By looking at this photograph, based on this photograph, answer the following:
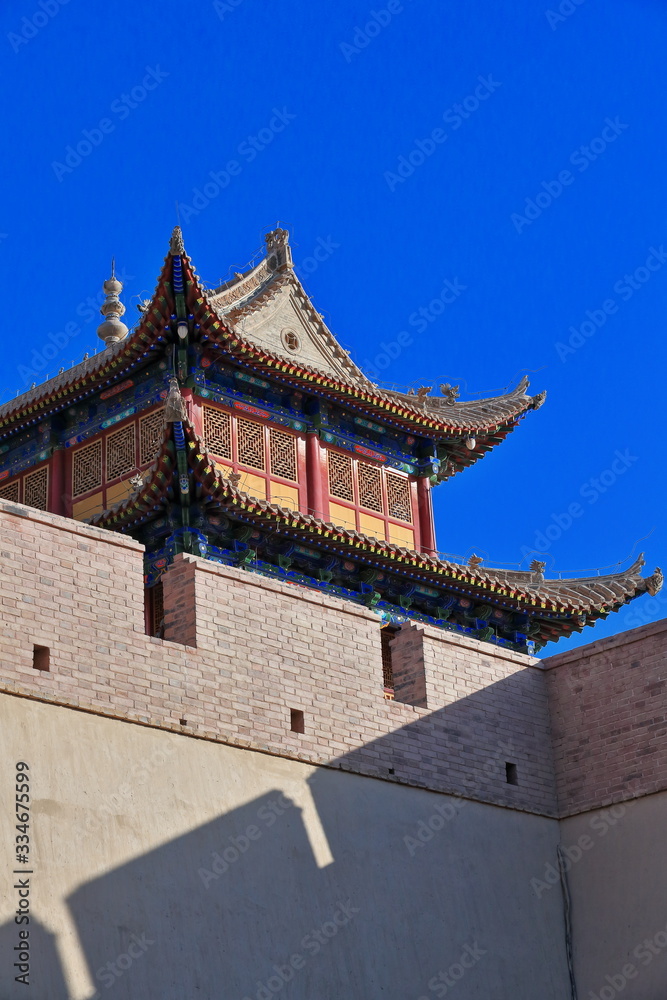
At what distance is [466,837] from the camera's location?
17.4 metres

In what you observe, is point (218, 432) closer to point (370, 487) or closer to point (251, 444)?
point (251, 444)

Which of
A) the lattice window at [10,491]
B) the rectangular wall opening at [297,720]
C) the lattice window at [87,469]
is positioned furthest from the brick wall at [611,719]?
the lattice window at [10,491]

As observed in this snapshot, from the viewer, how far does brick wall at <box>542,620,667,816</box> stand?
1780cm

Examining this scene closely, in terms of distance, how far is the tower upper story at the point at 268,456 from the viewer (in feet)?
74.7

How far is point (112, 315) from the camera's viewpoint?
27.1 m

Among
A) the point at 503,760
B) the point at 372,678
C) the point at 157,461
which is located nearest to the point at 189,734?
the point at 372,678

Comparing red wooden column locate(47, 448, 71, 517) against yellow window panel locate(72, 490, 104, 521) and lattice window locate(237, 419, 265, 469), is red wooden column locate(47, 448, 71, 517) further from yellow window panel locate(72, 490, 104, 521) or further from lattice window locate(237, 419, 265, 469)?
lattice window locate(237, 419, 265, 469)

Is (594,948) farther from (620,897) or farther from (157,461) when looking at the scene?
(157,461)

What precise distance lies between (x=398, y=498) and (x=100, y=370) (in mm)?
4897

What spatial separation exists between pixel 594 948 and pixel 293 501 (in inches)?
351

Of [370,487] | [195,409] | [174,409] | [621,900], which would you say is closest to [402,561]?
[370,487]

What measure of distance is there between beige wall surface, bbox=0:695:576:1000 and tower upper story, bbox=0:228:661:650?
6.32m

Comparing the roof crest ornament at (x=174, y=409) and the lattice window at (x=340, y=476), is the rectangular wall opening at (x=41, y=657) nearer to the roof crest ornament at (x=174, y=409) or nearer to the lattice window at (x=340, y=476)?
the roof crest ornament at (x=174, y=409)

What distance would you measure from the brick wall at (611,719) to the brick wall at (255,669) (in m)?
0.22
